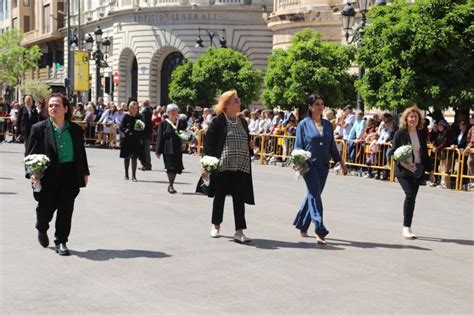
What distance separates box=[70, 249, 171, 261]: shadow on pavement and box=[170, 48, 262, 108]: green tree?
31.0 m

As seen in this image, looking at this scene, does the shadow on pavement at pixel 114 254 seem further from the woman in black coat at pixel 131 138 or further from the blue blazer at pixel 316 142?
the woman in black coat at pixel 131 138

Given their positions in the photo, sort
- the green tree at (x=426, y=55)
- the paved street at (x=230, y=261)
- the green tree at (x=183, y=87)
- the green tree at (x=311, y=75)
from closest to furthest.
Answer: the paved street at (x=230, y=261) → the green tree at (x=426, y=55) → the green tree at (x=311, y=75) → the green tree at (x=183, y=87)

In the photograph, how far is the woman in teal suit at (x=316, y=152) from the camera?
10.5 meters

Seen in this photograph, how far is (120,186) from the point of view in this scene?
17297 millimetres

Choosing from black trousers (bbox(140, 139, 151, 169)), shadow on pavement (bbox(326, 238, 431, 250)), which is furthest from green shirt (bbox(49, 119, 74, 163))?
black trousers (bbox(140, 139, 151, 169))

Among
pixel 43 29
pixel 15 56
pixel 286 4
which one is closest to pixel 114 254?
pixel 286 4

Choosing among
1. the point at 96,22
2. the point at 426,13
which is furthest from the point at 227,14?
the point at 426,13

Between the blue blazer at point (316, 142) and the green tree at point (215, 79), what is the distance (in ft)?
97.0

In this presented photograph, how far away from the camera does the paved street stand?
281 inches

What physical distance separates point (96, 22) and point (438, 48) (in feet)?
143

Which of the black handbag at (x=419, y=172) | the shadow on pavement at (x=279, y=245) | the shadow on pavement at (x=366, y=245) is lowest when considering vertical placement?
the shadow on pavement at (x=366, y=245)

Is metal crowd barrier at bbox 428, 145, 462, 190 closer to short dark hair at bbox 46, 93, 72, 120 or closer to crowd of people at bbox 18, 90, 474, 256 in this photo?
crowd of people at bbox 18, 90, 474, 256

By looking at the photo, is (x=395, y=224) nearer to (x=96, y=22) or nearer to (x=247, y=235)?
(x=247, y=235)

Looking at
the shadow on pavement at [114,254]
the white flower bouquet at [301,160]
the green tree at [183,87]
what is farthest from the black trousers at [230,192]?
the green tree at [183,87]
